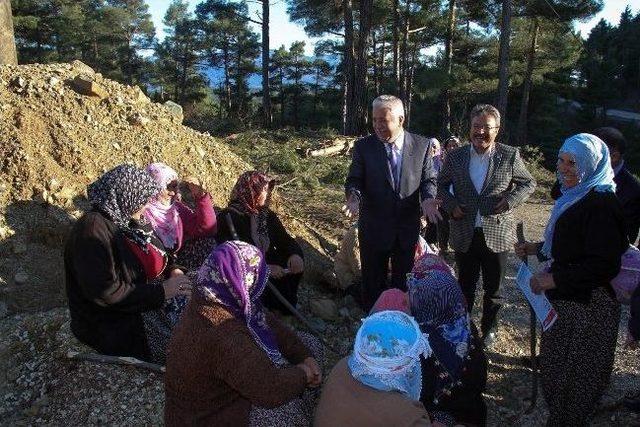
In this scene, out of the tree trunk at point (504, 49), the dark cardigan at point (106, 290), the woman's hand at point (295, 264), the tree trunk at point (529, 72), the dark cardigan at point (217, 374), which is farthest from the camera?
the tree trunk at point (529, 72)

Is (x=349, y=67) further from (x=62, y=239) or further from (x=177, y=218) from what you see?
(x=177, y=218)

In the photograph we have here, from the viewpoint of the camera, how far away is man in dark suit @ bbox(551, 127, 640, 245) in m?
3.48

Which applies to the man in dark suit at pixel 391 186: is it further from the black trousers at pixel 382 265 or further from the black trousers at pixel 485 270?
the black trousers at pixel 485 270

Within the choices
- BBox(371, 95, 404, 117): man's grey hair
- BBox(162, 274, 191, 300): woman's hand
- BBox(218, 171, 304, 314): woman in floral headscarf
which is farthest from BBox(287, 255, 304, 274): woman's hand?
BBox(371, 95, 404, 117): man's grey hair

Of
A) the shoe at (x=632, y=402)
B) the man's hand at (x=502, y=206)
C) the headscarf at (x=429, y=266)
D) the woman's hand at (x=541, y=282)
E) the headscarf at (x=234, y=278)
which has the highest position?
the man's hand at (x=502, y=206)

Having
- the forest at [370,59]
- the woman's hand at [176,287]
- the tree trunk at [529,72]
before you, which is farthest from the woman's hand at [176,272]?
the tree trunk at [529,72]

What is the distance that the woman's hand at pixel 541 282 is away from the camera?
268 cm

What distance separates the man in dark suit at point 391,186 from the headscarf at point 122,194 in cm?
132

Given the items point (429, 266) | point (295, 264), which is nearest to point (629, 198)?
A: point (429, 266)

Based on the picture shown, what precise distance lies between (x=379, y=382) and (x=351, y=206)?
172cm

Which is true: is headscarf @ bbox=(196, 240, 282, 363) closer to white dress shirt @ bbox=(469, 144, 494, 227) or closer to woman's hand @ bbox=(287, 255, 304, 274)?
woman's hand @ bbox=(287, 255, 304, 274)

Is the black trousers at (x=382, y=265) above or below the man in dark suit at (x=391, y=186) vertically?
below

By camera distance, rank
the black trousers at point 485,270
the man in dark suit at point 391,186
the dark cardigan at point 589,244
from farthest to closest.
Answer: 1. the black trousers at point 485,270
2. the man in dark suit at point 391,186
3. the dark cardigan at point 589,244

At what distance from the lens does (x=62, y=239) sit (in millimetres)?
4270
